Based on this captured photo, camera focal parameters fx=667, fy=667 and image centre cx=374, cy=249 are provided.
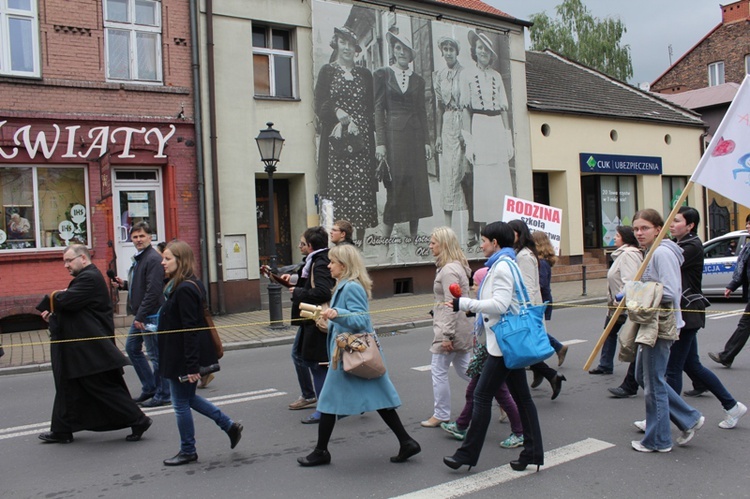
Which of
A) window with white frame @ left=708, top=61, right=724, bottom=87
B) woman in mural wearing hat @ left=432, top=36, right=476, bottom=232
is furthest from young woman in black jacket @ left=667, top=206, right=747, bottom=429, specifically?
window with white frame @ left=708, top=61, right=724, bottom=87

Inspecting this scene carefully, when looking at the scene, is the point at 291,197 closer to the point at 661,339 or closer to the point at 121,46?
the point at 121,46

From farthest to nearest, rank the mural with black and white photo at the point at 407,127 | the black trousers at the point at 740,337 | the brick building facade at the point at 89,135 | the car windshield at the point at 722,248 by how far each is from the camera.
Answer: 1. the mural with black and white photo at the point at 407,127
2. the car windshield at the point at 722,248
3. the brick building facade at the point at 89,135
4. the black trousers at the point at 740,337

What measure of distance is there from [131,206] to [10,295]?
2965mm

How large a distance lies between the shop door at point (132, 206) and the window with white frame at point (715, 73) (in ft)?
112

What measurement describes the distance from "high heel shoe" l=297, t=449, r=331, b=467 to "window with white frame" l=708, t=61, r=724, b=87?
129 ft

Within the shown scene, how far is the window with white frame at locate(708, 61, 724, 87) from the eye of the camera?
123ft

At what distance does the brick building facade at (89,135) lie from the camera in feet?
42.4

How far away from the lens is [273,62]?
16078 millimetres

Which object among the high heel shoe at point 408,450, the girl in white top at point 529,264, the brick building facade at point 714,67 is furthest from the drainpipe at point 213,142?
the brick building facade at point 714,67

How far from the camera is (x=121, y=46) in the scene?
1409 cm

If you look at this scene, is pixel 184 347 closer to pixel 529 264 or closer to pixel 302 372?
pixel 302 372

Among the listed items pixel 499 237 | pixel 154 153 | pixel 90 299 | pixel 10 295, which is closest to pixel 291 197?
pixel 154 153

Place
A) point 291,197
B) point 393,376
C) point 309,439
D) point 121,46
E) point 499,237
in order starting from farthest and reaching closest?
point 291,197, point 121,46, point 393,376, point 309,439, point 499,237

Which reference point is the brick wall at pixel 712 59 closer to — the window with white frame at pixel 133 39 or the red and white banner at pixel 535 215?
the red and white banner at pixel 535 215
